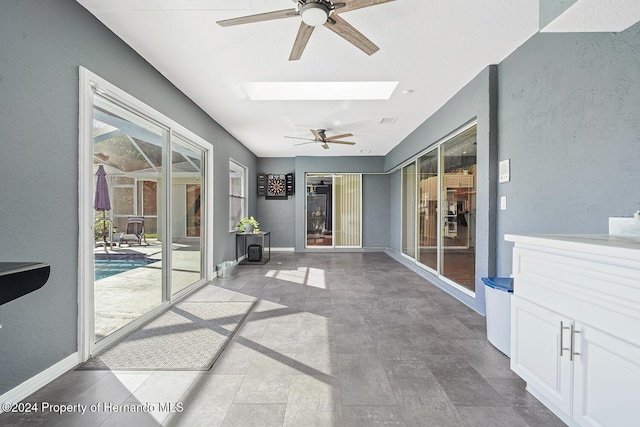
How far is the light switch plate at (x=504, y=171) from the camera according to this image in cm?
291

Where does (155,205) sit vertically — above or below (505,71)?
below

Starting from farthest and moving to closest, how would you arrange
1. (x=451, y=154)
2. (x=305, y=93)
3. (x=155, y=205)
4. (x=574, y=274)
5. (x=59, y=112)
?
(x=451, y=154)
(x=305, y=93)
(x=155, y=205)
(x=59, y=112)
(x=574, y=274)

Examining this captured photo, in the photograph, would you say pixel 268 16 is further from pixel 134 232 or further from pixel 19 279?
pixel 134 232

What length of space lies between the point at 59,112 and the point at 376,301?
3.57 m

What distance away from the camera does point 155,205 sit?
3.46m

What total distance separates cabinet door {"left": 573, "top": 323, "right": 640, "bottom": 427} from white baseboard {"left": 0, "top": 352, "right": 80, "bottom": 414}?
10.0 ft

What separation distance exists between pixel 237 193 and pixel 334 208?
2.71 m

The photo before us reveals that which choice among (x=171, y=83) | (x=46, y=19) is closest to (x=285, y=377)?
(x=46, y=19)

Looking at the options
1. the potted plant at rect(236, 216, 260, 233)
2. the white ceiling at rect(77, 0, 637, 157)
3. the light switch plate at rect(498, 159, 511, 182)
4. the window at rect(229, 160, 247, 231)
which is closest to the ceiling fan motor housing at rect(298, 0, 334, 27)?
the white ceiling at rect(77, 0, 637, 157)

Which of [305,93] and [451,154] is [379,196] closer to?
[451,154]

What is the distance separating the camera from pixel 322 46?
9.12 ft

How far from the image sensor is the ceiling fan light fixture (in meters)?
1.88

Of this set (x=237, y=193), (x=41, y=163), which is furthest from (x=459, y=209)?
(x=237, y=193)

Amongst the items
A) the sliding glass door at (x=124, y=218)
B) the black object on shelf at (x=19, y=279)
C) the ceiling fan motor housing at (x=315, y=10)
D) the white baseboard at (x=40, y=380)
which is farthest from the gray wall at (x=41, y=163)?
the ceiling fan motor housing at (x=315, y=10)
